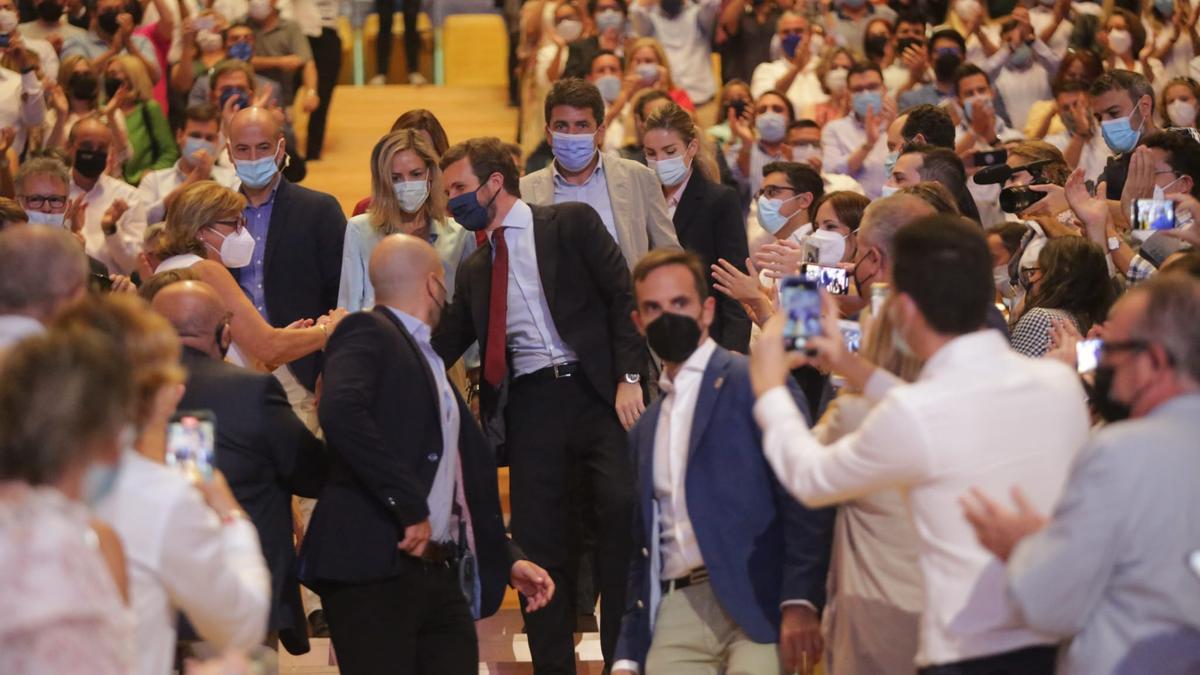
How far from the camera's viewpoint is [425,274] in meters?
5.00

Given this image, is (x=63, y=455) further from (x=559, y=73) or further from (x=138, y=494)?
(x=559, y=73)

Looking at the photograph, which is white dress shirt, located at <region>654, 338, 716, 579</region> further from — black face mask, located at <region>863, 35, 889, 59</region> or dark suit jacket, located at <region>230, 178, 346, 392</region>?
black face mask, located at <region>863, 35, 889, 59</region>

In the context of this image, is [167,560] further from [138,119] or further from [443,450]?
[138,119]

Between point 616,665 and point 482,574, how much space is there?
2.19 feet

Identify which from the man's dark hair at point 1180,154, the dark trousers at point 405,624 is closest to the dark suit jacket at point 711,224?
the man's dark hair at point 1180,154

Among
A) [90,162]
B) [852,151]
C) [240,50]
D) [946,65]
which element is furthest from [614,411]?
[240,50]

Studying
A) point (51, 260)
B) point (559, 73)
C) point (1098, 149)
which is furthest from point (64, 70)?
point (51, 260)

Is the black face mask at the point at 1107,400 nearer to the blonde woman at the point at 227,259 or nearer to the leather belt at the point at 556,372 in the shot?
the leather belt at the point at 556,372

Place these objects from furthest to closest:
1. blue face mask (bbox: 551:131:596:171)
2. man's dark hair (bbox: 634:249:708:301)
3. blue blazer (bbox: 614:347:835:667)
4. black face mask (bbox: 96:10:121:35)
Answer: black face mask (bbox: 96:10:121:35), blue face mask (bbox: 551:131:596:171), man's dark hair (bbox: 634:249:708:301), blue blazer (bbox: 614:347:835:667)

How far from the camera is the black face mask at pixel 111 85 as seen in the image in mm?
10594

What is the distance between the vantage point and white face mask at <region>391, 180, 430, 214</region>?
6.51 m

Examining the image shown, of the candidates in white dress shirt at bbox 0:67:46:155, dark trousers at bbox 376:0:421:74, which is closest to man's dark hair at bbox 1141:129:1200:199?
white dress shirt at bbox 0:67:46:155

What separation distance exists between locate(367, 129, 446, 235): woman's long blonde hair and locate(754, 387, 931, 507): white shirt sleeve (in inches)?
114

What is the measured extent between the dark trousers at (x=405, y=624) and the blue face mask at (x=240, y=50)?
712 cm
